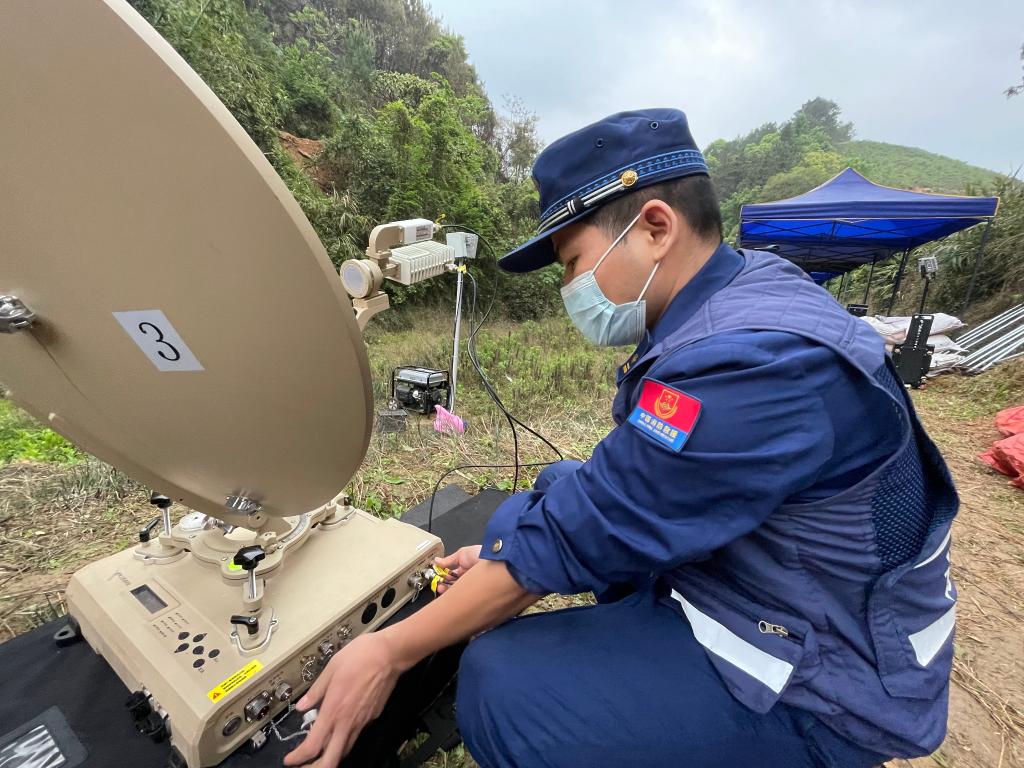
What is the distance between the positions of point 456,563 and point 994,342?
27.1ft

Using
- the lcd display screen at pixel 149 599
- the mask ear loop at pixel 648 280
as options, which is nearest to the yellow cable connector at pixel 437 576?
the lcd display screen at pixel 149 599

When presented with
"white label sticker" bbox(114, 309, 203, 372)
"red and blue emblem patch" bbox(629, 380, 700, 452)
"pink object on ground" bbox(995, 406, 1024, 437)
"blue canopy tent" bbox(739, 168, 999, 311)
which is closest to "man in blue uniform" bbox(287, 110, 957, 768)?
"red and blue emblem patch" bbox(629, 380, 700, 452)

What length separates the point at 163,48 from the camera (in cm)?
45

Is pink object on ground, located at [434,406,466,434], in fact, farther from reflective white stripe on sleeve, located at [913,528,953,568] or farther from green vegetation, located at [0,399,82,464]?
reflective white stripe on sleeve, located at [913,528,953,568]

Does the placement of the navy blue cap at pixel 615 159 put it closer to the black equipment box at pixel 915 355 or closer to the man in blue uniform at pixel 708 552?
the man in blue uniform at pixel 708 552

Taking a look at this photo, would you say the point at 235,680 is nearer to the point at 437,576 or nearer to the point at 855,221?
the point at 437,576

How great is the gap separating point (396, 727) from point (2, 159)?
4.18 feet

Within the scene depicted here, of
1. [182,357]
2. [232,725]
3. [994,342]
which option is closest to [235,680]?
[232,725]

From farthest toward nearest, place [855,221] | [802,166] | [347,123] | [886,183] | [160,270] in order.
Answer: [802,166] → [886,183] → [347,123] → [855,221] → [160,270]

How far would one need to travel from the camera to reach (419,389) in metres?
3.54

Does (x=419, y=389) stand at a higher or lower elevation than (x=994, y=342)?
higher

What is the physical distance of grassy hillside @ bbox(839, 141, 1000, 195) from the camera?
27.7 m

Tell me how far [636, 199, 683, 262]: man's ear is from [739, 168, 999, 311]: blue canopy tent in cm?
762

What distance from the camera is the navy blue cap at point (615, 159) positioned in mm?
919
